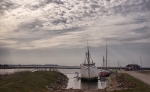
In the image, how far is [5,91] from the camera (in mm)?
29266

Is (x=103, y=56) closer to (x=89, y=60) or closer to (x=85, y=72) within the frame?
(x=89, y=60)

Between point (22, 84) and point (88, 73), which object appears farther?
point (88, 73)

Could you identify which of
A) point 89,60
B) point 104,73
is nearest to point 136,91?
point 89,60

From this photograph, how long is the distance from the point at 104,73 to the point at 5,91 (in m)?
75.4

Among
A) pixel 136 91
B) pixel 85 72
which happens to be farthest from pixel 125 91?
pixel 85 72

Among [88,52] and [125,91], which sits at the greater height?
[88,52]

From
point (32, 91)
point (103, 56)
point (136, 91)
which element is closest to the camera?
point (136, 91)

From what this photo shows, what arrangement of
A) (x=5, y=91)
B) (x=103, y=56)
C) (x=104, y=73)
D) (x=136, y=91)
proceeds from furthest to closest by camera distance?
1. (x=103, y=56)
2. (x=104, y=73)
3. (x=136, y=91)
4. (x=5, y=91)

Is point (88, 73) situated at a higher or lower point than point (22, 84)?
lower

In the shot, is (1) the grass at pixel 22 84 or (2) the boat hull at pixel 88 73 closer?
(1) the grass at pixel 22 84

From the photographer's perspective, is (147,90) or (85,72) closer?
(147,90)

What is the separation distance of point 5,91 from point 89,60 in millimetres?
60685

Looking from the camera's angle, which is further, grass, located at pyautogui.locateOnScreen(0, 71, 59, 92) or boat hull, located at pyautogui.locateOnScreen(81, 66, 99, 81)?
boat hull, located at pyautogui.locateOnScreen(81, 66, 99, 81)

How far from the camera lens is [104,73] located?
328 ft
